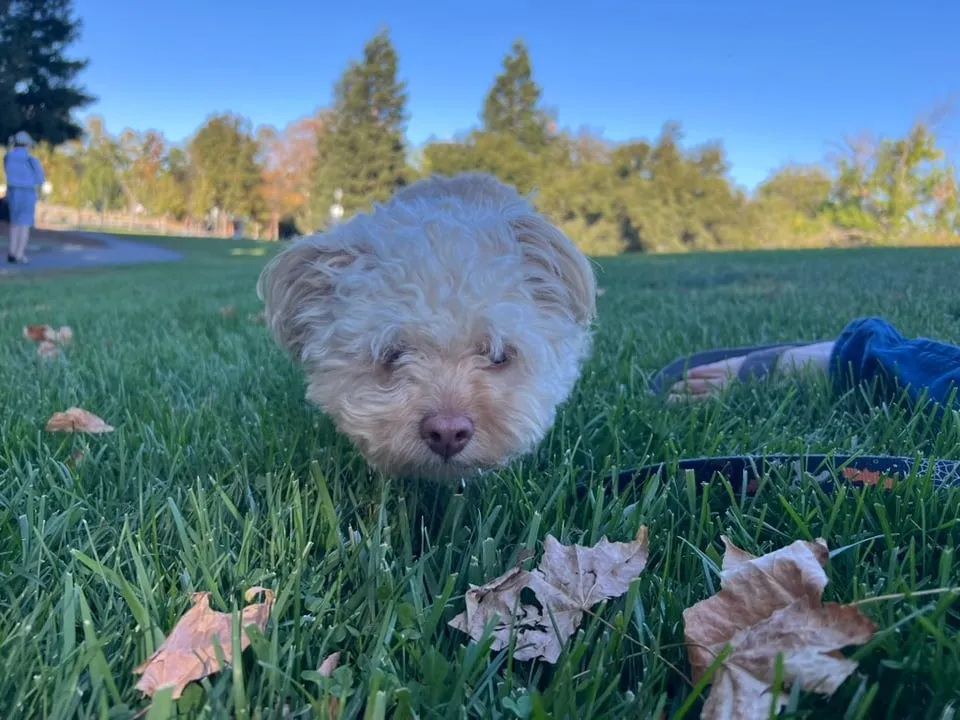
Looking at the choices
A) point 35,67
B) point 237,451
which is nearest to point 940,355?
point 237,451

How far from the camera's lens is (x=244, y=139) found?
2477 inches

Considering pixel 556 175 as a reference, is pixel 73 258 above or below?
below

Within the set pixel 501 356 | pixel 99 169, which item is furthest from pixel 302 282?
pixel 99 169

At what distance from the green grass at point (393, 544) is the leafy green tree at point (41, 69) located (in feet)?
98.3

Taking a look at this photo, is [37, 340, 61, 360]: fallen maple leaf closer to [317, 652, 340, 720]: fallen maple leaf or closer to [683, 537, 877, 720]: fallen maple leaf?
[317, 652, 340, 720]: fallen maple leaf

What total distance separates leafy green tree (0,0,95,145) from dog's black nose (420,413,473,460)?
31.0 m

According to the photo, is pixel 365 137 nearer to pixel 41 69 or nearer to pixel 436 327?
pixel 41 69

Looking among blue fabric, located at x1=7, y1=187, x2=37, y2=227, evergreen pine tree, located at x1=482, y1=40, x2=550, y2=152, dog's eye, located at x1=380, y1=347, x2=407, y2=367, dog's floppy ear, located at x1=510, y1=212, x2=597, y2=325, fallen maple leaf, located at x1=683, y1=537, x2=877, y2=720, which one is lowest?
fallen maple leaf, located at x1=683, y1=537, x2=877, y2=720

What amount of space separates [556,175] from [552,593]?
132 ft

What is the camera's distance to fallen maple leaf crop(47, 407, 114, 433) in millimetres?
2666

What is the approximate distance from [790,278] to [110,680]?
9.36 metres

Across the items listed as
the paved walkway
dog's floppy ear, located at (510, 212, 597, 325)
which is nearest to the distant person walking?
the paved walkway

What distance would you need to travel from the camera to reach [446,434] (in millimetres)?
2115

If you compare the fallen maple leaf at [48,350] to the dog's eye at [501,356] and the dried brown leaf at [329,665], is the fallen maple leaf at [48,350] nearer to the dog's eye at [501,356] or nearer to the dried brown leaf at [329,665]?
the dog's eye at [501,356]
